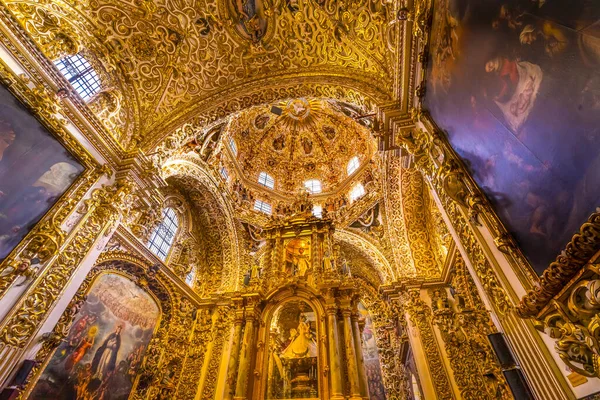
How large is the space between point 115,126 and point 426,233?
39.6 ft

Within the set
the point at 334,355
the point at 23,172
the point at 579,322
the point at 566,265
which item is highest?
the point at 23,172

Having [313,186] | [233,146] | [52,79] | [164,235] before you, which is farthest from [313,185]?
[52,79]

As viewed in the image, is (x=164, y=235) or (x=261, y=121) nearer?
(x=164, y=235)

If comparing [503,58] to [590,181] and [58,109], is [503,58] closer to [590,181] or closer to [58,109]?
[590,181]

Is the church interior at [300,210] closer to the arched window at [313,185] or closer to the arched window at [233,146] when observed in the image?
the arched window at [233,146]

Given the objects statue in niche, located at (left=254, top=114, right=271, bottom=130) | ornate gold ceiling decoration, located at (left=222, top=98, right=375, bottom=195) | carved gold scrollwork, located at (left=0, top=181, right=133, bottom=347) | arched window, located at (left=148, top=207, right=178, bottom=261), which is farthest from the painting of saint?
statue in niche, located at (left=254, top=114, right=271, bottom=130)

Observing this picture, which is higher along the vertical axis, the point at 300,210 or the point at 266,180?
the point at 266,180

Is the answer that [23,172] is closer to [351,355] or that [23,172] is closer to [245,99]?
[245,99]

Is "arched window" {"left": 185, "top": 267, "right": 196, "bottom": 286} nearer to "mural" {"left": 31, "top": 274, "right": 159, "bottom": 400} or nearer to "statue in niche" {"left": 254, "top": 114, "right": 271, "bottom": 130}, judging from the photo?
"mural" {"left": 31, "top": 274, "right": 159, "bottom": 400}

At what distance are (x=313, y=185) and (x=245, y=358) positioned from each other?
1199 centimetres

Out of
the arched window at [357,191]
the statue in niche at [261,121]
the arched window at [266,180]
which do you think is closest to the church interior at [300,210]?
the arched window at [357,191]

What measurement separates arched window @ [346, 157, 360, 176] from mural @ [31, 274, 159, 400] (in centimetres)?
1277

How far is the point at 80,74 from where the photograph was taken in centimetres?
754

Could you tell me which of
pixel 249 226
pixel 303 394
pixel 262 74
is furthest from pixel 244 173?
pixel 303 394
